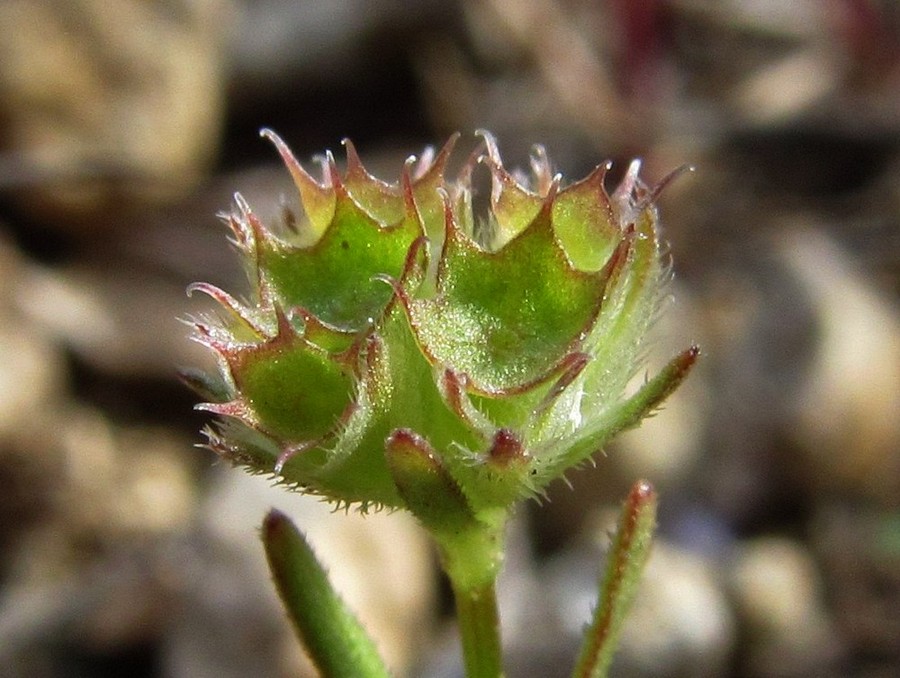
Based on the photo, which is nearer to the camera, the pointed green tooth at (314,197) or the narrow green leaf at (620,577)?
the pointed green tooth at (314,197)

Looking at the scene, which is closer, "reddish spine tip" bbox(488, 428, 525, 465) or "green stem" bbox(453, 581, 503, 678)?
"reddish spine tip" bbox(488, 428, 525, 465)

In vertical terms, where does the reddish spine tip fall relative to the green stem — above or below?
above

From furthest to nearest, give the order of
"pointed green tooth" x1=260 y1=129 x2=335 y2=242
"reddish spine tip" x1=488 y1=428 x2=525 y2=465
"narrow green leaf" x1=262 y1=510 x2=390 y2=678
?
"narrow green leaf" x1=262 y1=510 x2=390 y2=678 → "pointed green tooth" x1=260 y1=129 x2=335 y2=242 → "reddish spine tip" x1=488 y1=428 x2=525 y2=465

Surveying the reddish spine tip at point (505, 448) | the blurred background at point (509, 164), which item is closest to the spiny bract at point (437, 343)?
the reddish spine tip at point (505, 448)

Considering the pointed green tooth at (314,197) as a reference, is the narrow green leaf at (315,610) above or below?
below

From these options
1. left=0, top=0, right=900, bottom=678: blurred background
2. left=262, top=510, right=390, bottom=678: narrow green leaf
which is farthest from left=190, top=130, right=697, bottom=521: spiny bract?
left=0, top=0, right=900, bottom=678: blurred background

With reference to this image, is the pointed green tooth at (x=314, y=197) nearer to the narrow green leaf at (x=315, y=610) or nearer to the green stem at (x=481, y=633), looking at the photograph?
the narrow green leaf at (x=315, y=610)

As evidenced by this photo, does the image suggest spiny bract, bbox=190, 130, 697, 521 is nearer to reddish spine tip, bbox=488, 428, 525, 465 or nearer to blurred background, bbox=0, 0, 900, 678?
reddish spine tip, bbox=488, 428, 525, 465
